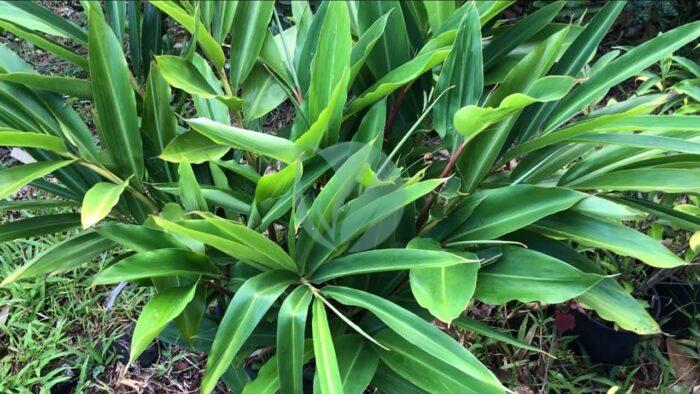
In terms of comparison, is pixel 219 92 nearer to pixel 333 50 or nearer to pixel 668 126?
pixel 333 50

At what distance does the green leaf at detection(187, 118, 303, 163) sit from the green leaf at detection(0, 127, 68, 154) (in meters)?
0.22

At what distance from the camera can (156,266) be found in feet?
2.44

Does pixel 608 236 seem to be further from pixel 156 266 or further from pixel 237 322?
pixel 156 266

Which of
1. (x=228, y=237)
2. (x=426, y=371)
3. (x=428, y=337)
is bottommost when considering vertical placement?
(x=426, y=371)

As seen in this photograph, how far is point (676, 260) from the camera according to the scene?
74 cm

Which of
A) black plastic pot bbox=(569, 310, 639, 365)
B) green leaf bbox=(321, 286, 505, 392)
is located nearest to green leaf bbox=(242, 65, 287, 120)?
green leaf bbox=(321, 286, 505, 392)

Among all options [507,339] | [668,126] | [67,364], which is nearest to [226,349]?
[507,339]

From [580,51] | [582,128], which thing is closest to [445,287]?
[582,128]

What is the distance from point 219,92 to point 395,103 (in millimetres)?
335

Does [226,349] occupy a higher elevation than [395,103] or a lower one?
lower

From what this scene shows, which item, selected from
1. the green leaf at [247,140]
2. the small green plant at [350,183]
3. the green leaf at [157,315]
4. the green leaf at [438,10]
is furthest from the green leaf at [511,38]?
the green leaf at [157,315]

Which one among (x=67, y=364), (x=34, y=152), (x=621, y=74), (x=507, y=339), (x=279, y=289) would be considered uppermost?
(x=621, y=74)

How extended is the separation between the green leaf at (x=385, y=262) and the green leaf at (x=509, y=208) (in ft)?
0.46

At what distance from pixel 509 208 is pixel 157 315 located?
53 cm
